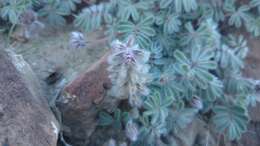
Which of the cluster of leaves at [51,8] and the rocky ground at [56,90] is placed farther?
the cluster of leaves at [51,8]

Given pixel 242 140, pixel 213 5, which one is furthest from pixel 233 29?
pixel 242 140

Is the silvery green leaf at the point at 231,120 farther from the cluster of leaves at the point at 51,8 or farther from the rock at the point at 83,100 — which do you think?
the cluster of leaves at the point at 51,8

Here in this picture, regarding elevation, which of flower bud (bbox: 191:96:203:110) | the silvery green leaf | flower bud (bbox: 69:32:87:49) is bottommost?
the silvery green leaf

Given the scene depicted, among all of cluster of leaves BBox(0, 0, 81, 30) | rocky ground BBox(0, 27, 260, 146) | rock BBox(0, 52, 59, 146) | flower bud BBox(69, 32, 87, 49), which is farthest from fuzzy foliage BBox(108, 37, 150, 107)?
cluster of leaves BBox(0, 0, 81, 30)

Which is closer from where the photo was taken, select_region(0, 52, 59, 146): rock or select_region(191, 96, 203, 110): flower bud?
select_region(0, 52, 59, 146): rock

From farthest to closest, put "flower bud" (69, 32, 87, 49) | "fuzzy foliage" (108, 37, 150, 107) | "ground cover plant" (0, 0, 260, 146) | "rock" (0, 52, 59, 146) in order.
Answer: "flower bud" (69, 32, 87, 49)
"ground cover plant" (0, 0, 260, 146)
"fuzzy foliage" (108, 37, 150, 107)
"rock" (0, 52, 59, 146)

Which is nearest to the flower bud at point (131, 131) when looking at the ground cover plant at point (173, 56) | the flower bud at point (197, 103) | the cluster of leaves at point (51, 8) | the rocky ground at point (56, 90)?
the ground cover plant at point (173, 56)

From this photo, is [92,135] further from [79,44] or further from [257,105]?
[257,105]

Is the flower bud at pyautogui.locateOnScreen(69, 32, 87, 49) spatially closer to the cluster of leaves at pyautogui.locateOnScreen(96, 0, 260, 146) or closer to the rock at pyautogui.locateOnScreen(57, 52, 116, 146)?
the cluster of leaves at pyautogui.locateOnScreen(96, 0, 260, 146)

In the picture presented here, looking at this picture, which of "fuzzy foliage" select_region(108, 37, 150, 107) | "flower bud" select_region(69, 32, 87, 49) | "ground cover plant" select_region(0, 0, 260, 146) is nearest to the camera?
"fuzzy foliage" select_region(108, 37, 150, 107)
